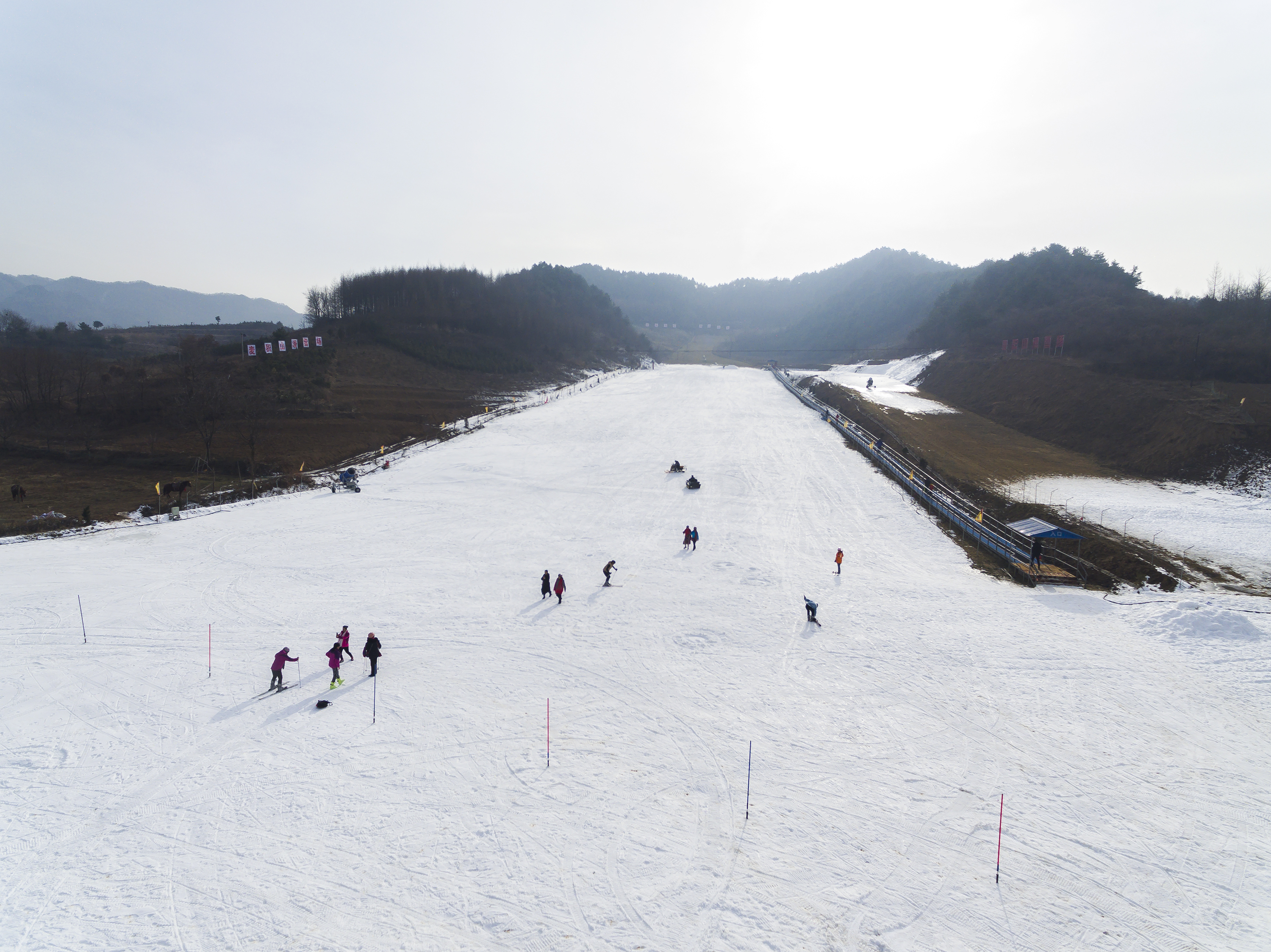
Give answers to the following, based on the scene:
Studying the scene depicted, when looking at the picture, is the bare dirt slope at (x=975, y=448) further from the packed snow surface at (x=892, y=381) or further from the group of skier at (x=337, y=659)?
the group of skier at (x=337, y=659)

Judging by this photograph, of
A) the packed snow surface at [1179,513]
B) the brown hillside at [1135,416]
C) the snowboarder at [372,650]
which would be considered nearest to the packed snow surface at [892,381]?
the brown hillside at [1135,416]

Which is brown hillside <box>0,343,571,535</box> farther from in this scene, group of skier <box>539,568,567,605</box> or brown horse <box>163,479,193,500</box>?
group of skier <box>539,568,567,605</box>

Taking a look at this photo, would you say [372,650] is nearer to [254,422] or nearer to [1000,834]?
[1000,834]

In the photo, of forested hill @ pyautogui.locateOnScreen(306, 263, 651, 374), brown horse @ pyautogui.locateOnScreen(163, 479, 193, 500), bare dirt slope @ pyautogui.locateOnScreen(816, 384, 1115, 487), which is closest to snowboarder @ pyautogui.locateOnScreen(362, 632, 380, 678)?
brown horse @ pyautogui.locateOnScreen(163, 479, 193, 500)

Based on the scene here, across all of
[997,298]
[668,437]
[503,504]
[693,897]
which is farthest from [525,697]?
[997,298]

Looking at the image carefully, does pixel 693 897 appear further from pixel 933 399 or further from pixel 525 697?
pixel 933 399
